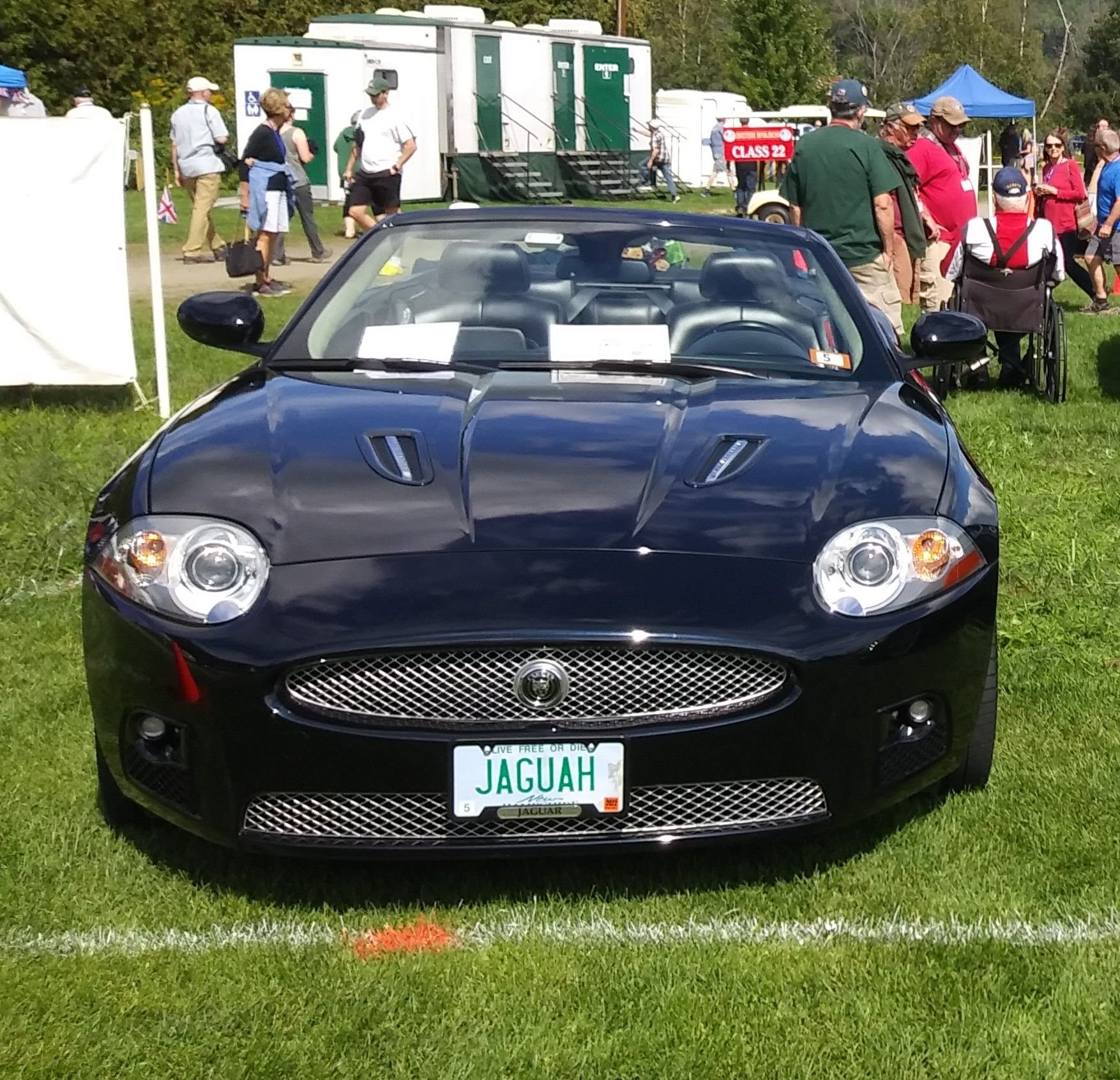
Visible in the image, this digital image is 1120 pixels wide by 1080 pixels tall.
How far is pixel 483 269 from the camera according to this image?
505cm

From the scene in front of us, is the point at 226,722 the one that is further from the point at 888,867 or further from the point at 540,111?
the point at 540,111

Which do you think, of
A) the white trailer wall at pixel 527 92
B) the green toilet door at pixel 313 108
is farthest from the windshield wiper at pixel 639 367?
the white trailer wall at pixel 527 92

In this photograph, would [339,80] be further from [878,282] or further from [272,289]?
[878,282]

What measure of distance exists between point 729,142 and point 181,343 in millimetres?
15191

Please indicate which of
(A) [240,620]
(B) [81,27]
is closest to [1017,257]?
(A) [240,620]

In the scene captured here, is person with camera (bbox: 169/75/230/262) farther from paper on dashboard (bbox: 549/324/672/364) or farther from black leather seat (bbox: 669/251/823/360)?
paper on dashboard (bbox: 549/324/672/364)

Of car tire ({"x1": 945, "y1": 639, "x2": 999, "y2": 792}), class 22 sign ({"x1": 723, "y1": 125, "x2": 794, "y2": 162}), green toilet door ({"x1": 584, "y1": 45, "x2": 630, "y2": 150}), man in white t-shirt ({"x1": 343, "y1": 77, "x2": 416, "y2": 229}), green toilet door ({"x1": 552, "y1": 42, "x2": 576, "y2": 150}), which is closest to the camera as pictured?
car tire ({"x1": 945, "y1": 639, "x2": 999, "y2": 792})

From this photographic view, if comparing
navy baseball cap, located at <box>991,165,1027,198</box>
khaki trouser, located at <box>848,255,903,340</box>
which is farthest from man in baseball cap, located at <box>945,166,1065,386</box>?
khaki trouser, located at <box>848,255,903,340</box>

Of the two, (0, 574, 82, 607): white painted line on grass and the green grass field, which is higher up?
the green grass field

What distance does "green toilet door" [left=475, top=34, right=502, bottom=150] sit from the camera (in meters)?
32.4

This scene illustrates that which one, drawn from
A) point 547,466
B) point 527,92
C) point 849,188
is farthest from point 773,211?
point 547,466

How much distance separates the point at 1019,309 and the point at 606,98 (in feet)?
93.5

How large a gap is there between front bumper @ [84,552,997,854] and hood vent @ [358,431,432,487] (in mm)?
328

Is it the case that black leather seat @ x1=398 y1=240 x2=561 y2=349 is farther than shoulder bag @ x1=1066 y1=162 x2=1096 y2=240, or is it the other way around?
shoulder bag @ x1=1066 y1=162 x2=1096 y2=240
